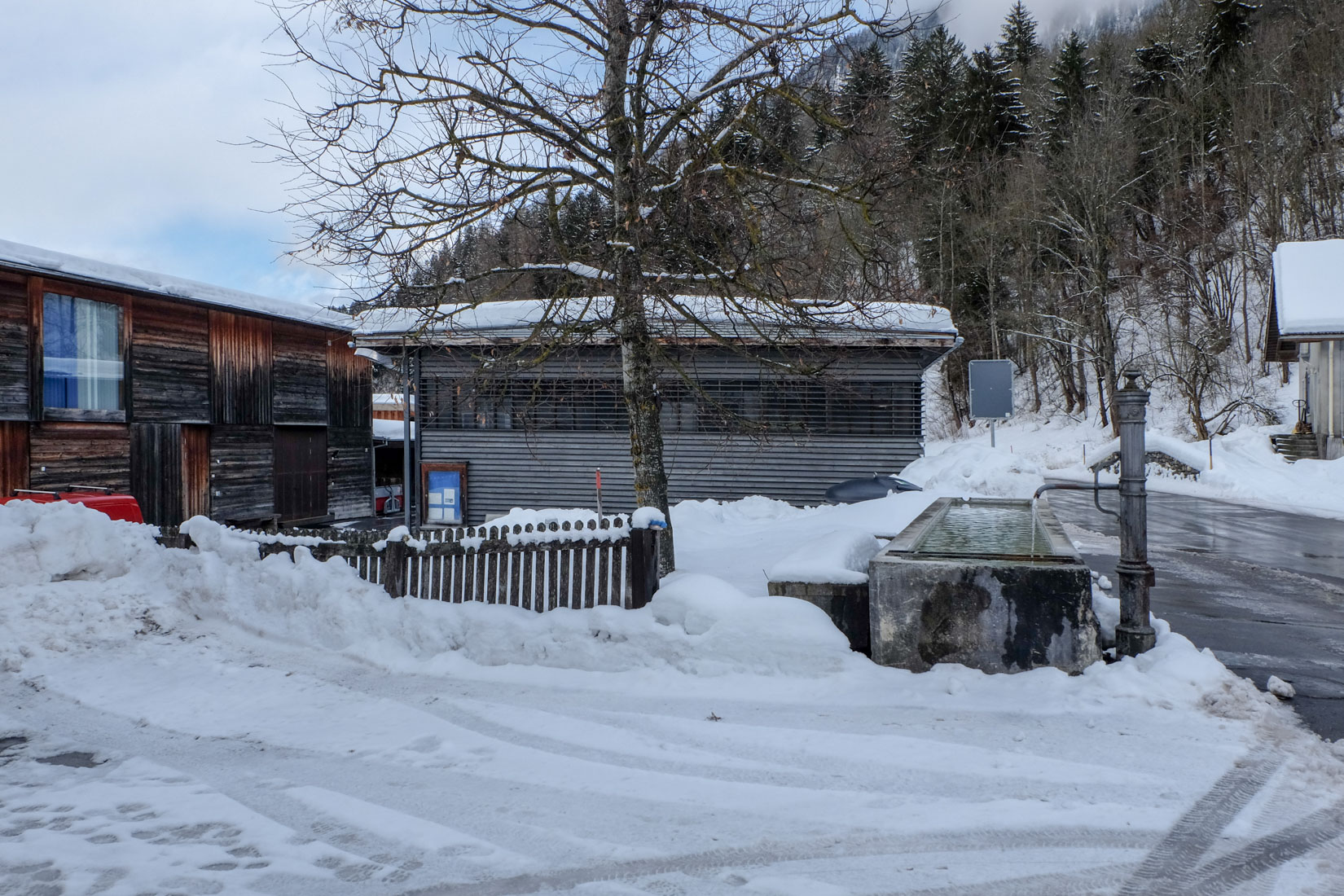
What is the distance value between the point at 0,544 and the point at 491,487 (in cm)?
1035

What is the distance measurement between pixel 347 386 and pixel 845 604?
69.0ft

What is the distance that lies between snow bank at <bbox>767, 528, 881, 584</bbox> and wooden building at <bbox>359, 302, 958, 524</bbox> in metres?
8.45

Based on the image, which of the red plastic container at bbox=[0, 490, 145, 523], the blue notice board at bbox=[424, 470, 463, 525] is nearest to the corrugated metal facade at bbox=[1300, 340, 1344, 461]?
the blue notice board at bbox=[424, 470, 463, 525]

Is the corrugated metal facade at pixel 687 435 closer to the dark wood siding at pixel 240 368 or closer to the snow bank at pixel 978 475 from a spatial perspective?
the snow bank at pixel 978 475

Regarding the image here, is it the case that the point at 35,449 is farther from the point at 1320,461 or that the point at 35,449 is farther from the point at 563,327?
the point at 1320,461

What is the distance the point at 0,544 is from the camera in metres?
7.67

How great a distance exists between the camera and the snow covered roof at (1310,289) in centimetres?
2288

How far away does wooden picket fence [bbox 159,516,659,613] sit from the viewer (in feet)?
23.0

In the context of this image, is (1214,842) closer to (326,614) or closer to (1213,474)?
(326,614)

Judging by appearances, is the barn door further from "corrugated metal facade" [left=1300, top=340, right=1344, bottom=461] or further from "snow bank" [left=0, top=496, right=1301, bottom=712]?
"corrugated metal facade" [left=1300, top=340, right=1344, bottom=461]

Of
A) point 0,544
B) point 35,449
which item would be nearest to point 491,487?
point 35,449

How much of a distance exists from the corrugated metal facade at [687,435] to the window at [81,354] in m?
6.67

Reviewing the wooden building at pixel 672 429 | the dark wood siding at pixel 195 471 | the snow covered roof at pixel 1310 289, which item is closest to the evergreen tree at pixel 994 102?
the snow covered roof at pixel 1310 289

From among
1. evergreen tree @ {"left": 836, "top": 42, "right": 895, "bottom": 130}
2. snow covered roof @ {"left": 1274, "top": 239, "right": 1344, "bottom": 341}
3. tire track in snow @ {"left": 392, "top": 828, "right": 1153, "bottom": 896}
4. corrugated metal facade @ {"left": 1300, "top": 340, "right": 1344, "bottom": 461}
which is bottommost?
tire track in snow @ {"left": 392, "top": 828, "right": 1153, "bottom": 896}
